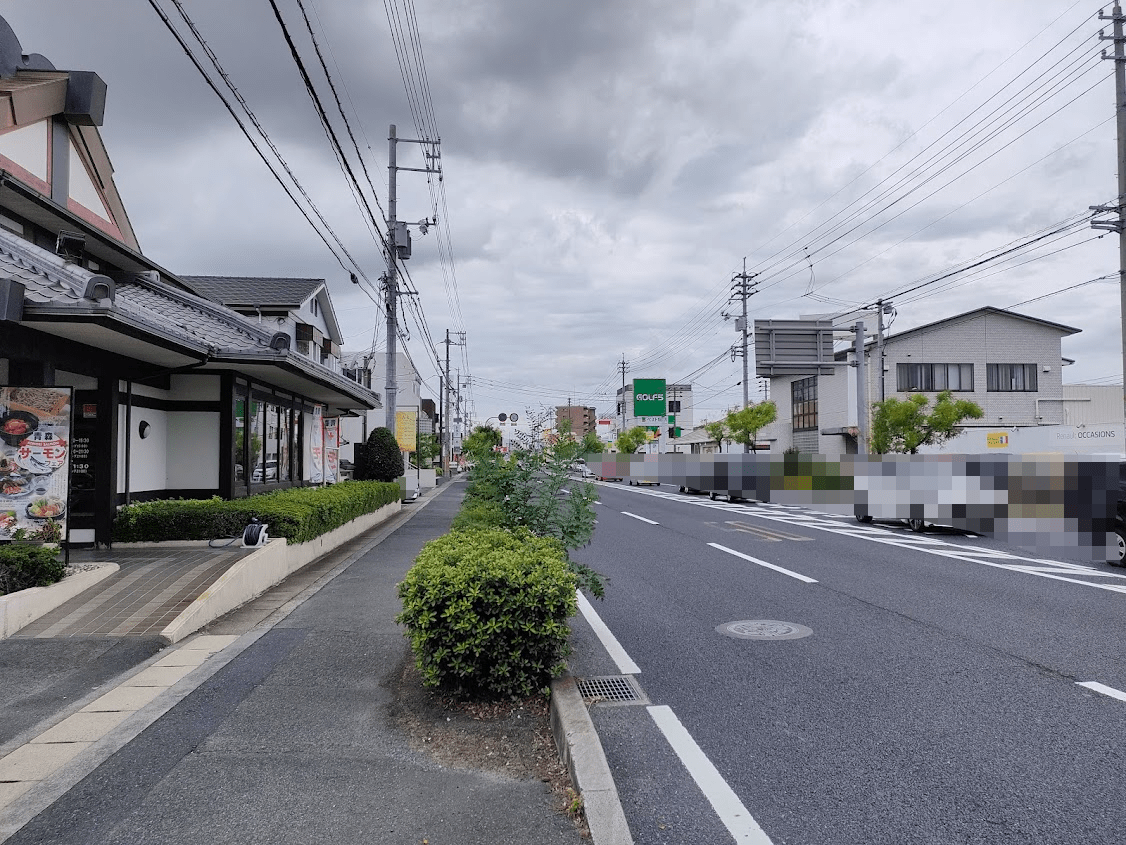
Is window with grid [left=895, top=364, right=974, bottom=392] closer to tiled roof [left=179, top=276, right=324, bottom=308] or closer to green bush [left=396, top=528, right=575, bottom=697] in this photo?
tiled roof [left=179, top=276, right=324, bottom=308]

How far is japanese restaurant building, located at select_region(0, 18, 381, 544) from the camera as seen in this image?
28.3 ft

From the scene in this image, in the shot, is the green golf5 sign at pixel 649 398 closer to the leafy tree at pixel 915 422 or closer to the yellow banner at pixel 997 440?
the yellow banner at pixel 997 440

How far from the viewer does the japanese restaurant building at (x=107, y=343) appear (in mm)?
8625

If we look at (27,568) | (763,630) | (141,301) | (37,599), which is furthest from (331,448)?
(763,630)

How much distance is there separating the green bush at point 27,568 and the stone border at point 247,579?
1.40m

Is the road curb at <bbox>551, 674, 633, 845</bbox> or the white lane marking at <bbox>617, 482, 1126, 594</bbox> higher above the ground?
the road curb at <bbox>551, 674, 633, 845</bbox>

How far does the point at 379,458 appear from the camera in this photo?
22734 millimetres

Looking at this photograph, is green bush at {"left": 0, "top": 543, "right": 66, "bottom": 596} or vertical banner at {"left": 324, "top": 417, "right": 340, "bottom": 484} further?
vertical banner at {"left": 324, "top": 417, "right": 340, "bottom": 484}

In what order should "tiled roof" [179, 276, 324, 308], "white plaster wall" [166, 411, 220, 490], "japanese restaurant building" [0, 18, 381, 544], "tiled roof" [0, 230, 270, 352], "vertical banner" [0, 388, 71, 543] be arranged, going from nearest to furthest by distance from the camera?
"tiled roof" [0, 230, 270, 352]
"japanese restaurant building" [0, 18, 381, 544]
"vertical banner" [0, 388, 71, 543]
"white plaster wall" [166, 411, 220, 490]
"tiled roof" [179, 276, 324, 308]

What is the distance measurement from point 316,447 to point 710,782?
1675 centimetres

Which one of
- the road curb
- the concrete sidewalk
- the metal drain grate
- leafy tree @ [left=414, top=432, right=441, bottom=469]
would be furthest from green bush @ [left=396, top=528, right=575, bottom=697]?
leafy tree @ [left=414, top=432, right=441, bottom=469]

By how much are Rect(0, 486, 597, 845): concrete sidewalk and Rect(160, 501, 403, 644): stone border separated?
75cm

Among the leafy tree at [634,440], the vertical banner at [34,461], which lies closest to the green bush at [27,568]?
the vertical banner at [34,461]

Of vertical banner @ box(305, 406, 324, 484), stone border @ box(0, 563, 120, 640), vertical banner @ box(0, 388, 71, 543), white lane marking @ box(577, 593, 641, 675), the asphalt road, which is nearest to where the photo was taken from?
the asphalt road
